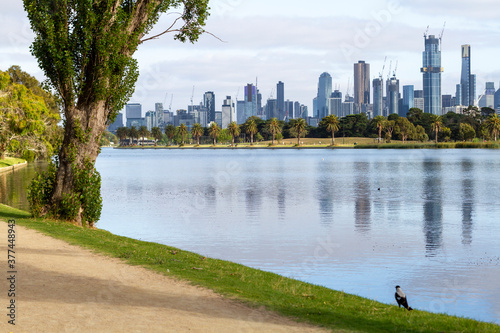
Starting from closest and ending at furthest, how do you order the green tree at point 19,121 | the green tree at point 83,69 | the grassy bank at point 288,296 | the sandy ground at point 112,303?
the sandy ground at point 112,303, the grassy bank at point 288,296, the green tree at point 83,69, the green tree at point 19,121

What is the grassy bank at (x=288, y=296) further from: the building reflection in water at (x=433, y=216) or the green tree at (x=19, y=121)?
the green tree at (x=19, y=121)

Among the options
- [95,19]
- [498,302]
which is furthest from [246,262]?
[95,19]

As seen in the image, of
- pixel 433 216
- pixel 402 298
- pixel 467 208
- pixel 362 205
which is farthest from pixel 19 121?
pixel 402 298

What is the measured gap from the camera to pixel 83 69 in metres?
23.8

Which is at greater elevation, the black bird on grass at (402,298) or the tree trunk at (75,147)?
the tree trunk at (75,147)

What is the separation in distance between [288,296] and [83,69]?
15.2 m

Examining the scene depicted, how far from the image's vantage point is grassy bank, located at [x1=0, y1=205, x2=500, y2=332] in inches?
431

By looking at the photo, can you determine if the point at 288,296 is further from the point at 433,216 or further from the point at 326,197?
the point at 326,197

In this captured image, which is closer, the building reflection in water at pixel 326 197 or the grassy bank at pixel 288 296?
the grassy bank at pixel 288 296

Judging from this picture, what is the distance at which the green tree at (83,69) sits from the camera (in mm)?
22953

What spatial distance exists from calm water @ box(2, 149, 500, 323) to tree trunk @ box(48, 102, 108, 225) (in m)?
5.98

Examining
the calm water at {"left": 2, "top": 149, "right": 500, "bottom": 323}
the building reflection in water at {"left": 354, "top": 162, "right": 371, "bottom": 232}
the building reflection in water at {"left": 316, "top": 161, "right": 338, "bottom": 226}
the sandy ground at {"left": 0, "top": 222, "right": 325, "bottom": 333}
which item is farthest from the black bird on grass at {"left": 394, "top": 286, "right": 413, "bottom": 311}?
the building reflection in water at {"left": 316, "top": 161, "right": 338, "bottom": 226}

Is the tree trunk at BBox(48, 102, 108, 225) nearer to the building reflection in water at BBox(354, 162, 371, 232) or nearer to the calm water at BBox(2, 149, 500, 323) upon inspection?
the calm water at BBox(2, 149, 500, 323)

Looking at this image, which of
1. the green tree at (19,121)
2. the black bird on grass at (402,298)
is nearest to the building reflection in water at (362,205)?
the black bird on grass at (402,298)
